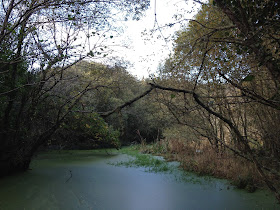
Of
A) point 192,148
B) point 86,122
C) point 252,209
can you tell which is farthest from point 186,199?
point 192,148

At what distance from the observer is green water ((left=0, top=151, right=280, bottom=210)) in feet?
12.0

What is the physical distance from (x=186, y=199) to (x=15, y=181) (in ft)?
11.3

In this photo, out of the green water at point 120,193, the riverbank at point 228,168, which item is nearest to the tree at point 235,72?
the riverbank at point 228,168

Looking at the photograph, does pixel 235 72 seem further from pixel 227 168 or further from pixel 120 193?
pixel 120 193

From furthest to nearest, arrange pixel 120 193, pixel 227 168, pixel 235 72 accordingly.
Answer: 1. pixel 227 168
2. pixel 120 193
3. pixel 235 72

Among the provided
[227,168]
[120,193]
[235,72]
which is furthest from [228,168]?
[120,193]

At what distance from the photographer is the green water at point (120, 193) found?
12.0 feet

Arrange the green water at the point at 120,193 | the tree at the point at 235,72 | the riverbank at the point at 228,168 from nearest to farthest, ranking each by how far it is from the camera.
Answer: the tree at the point at 235,72 < the green water at the point at 120,193 < the riverbank at the point at 228,168

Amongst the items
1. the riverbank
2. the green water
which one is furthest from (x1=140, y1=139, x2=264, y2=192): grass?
the green water

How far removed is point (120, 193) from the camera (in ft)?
14.1

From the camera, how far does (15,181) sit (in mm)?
4848

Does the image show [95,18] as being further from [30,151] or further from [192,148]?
[192,148]

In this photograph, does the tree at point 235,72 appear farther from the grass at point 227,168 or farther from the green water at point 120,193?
the green water at point 120,193

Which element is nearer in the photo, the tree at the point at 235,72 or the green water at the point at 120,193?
the tree at the point at 235,72
